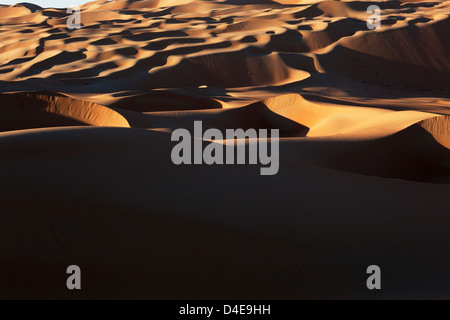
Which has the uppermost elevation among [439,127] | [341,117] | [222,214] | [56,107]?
[56,107]

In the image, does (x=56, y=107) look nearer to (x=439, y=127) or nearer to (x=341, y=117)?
(x=341, y=117)

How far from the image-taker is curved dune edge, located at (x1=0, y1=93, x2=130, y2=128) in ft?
18.7

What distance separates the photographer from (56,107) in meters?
6.01

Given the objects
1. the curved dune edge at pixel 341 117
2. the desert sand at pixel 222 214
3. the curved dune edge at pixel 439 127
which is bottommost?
the desert sand at pixel 222 214

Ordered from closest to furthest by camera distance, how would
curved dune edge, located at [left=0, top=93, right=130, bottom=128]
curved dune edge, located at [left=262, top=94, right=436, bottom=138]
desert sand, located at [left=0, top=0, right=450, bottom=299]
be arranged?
desert sand, located at [left=0, top=0, right=450, bottom=299], curved dune edge, located at [left=262, top=94, right=436, bottom=138], curved dune edge, located at [left=0, top=93, right=130, bottom=128]

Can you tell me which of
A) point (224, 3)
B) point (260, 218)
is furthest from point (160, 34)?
point (260, 218)

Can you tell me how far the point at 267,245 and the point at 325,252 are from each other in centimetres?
30

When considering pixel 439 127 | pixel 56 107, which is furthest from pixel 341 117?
pixel 56 107

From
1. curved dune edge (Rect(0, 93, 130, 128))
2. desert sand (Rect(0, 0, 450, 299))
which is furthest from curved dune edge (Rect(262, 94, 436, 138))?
curved dune edge (Rect(0, 93, 130, 128))

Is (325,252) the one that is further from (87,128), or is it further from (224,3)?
(224,3)

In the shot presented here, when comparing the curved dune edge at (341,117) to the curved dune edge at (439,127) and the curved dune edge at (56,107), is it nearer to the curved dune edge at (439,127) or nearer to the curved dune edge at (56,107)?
the curved dune edge at (439,127)

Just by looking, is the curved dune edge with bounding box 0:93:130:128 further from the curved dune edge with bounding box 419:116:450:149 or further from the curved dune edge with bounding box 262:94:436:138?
the curved dune edge with bounding box 419:116:450:149

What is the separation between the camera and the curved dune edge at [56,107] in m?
5.69

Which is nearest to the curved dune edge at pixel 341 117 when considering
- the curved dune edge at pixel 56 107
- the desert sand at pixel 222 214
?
the desert sand at pixel 222 214
